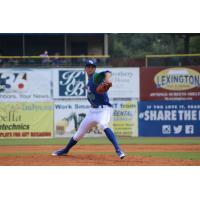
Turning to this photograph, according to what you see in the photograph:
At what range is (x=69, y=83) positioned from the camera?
1836 centimetres

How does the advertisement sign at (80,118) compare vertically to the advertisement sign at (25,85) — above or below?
below

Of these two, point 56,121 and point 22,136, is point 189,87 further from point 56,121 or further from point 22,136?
point 22,136

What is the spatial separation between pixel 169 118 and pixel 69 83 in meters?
3.53

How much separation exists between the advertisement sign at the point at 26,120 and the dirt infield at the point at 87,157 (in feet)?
10.5

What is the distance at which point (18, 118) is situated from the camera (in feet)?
59.1

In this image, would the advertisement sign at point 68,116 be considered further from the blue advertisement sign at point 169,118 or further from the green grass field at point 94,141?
the blue advertisement sign at point 169,118

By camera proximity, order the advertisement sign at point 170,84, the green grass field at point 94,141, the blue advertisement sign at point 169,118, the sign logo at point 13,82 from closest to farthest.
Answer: the green grass field at point 94,141, the sign logo at point 13,82, the blue advertisement sign at point 169,118, the advertisement sign at point 170,84

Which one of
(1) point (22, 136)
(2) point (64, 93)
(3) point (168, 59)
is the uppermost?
(3) point (168, 59)

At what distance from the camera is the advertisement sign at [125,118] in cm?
1830

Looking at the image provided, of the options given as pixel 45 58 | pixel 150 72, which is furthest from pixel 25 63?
pixel 150 72

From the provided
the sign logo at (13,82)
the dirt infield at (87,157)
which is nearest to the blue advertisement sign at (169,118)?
the dirt infield at (87,157)

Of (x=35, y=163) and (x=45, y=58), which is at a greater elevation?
(x=45, y=58)

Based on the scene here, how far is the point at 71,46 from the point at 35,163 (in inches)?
669

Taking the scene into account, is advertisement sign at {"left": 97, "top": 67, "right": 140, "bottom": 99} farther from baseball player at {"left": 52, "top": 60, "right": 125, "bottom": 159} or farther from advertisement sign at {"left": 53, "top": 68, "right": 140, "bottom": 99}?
baseball player at {"left": 52, "top": 60, "right": 125, "bottom": 159}
